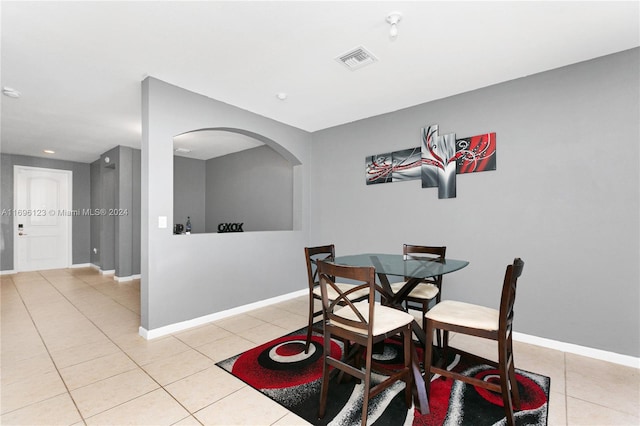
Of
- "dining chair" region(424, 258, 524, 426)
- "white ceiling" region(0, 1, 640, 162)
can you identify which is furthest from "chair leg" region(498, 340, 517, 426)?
"white ceiling" region(0, 1, 640, 162)

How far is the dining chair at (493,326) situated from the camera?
1.73 meters

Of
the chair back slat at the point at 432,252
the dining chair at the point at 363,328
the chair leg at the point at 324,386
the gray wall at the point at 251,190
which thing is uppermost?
the gray wall at the point at 251,190

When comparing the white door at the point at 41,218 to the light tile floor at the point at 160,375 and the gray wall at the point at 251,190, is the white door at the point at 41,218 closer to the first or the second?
the gray wall at the point at 251,190

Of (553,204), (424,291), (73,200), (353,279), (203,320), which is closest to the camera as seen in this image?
→ (353,279)

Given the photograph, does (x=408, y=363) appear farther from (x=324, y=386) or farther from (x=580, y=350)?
(x=580, y=350)

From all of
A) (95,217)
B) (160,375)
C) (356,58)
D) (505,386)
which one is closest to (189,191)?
(95,217)

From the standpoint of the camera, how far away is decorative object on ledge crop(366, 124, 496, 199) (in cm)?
330

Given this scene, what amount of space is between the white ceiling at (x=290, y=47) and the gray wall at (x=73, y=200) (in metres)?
3.82

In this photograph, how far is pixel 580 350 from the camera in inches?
108

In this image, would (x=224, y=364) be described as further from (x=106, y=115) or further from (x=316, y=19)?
(x=106, y=115)

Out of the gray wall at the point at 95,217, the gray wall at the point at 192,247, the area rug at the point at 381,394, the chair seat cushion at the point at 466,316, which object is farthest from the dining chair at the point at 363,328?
the gray wall at the point at 95,217

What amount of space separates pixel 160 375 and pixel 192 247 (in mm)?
1436

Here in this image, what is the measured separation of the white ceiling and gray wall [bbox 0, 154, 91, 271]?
3817mm

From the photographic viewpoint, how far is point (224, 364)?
2533mm
